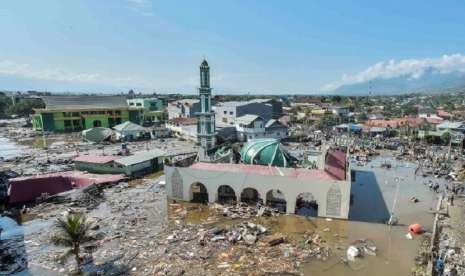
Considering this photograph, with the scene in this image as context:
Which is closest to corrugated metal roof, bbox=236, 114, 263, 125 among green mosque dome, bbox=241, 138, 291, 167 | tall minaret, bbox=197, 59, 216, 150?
tall minaret, bbox=197, 59, 216, 150

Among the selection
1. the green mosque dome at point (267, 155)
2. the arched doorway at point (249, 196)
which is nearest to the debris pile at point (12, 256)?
the arched doorway at point (249, 196)

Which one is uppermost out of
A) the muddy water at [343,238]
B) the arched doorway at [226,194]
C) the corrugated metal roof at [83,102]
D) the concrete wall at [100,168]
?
the corrugated metal roof at [83,102]

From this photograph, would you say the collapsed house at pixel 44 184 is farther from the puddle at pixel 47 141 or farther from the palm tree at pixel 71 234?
the puddle at pixel 47 141

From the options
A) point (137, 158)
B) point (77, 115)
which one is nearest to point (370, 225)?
point (137, 158)

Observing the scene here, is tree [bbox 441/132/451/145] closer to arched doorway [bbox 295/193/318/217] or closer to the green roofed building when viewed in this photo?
arched doorway [bbox 295/193/318/217]

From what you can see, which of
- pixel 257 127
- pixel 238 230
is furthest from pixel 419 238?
pixel 257 127

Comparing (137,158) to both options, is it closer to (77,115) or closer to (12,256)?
(12,256)
